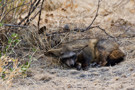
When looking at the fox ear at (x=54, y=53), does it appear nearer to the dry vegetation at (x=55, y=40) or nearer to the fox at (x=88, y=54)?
the fox at (x=88, y=54)

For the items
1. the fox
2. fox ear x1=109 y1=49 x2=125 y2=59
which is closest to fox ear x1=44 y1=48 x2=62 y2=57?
the fox

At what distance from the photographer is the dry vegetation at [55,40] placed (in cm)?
325

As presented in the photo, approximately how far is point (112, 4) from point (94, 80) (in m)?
4.42

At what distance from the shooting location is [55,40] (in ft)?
16.9

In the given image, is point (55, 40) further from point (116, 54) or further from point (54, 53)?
point (116, 54)

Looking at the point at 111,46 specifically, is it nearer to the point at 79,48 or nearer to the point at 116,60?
the point at 116,60

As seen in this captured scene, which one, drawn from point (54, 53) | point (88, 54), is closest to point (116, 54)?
point (88, 54)

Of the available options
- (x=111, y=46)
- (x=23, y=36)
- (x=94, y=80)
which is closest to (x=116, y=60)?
(x=111, y=46)

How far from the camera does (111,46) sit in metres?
4.95

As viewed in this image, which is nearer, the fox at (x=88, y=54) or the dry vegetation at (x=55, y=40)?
the dry vegetation at (x=55, y=40)

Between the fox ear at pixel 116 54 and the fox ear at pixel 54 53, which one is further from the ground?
the fox ear at pixel 54 53

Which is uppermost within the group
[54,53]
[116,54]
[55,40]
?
[55,40]

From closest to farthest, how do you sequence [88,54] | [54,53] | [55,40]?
[54,53]
[88,54]
[55,40]

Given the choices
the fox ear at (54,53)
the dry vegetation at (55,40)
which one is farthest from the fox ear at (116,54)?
the fox ear at (54,53)
